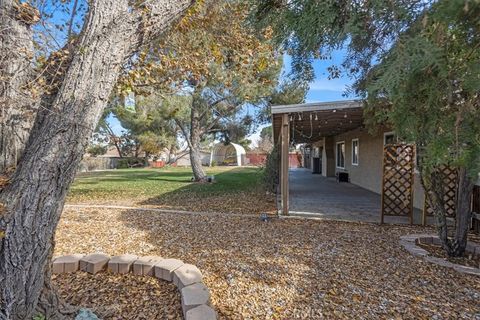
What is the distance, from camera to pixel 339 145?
16.6 meters

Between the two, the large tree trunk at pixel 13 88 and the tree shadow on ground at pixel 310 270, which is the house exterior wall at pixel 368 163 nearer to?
the tree shadow on ground at pixel 310 270

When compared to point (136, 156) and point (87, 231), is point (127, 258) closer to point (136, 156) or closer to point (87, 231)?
point (87, 231)

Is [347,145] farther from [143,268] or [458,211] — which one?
[143,268]

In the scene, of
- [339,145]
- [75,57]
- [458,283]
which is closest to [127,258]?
[75,57]

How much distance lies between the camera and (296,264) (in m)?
3.65

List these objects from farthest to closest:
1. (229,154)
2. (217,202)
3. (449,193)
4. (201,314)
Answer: (229,154) < (217,202) < (449,193) < (201,314)

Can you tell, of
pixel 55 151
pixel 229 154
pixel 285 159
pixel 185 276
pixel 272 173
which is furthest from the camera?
pixel 229 154

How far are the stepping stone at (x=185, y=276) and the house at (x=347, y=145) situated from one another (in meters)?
3.89

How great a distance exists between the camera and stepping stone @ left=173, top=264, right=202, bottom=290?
275cm

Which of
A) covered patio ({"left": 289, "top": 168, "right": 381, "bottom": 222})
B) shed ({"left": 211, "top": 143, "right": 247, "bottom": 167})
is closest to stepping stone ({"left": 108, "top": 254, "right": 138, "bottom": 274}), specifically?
covered patio ({"left": 289, "top": 168, "right": 381, "bottom": 222})

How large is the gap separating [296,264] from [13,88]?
3340 mm

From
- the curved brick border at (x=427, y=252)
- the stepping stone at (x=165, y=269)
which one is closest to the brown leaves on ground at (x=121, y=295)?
the stepping stone at (x=165, y=269)

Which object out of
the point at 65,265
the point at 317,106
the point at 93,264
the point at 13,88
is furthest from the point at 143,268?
the point at 317,106

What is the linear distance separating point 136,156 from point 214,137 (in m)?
9.68
